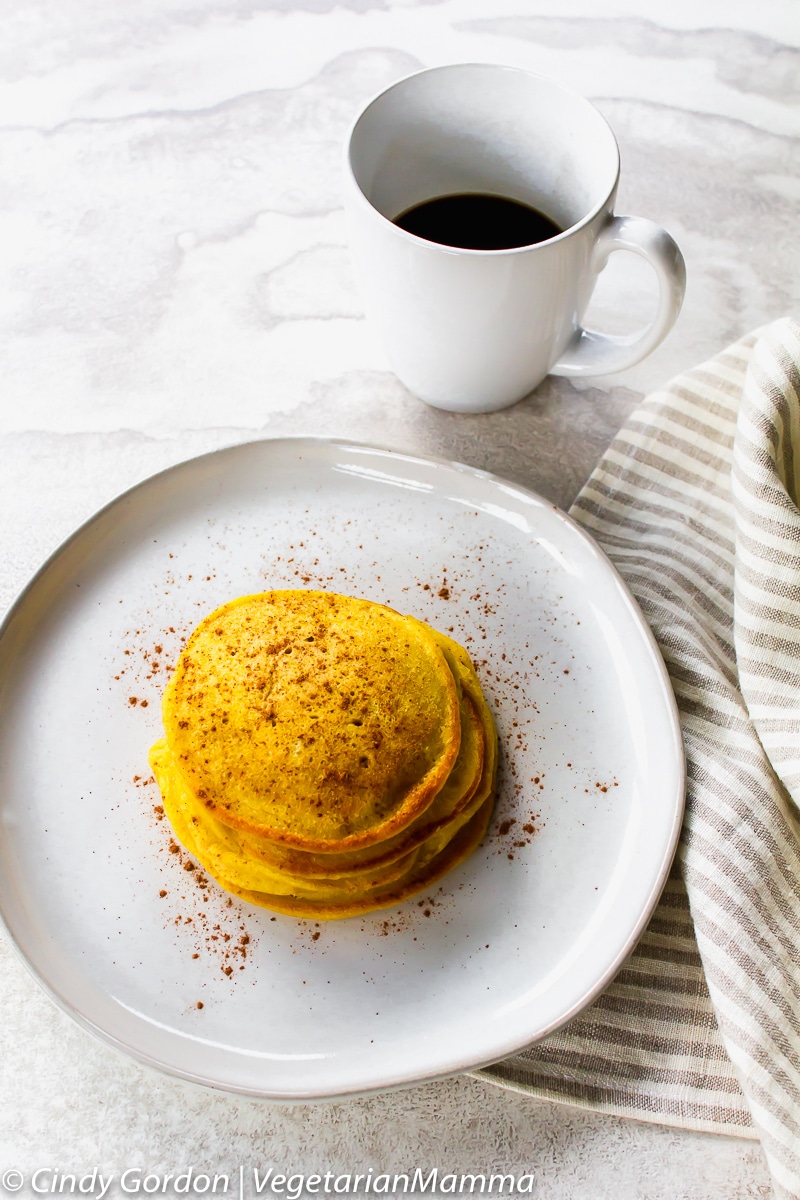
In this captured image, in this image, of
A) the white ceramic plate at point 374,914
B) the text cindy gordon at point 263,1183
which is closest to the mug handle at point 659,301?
the white ceramic plate at point 374,914

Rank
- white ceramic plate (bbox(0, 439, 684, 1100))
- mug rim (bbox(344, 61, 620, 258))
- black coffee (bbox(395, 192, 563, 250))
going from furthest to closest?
black coffee (bbox(395, 192, 563, 250))
mug rim (bbox(344, 61, 620, 258))
white ceramic plate (bbox(0, 439, 684, 1100))

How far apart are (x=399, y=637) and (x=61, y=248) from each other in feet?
3.58

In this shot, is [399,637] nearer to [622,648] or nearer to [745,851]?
[622,648]

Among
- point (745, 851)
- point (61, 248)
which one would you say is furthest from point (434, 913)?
point (61, 248)

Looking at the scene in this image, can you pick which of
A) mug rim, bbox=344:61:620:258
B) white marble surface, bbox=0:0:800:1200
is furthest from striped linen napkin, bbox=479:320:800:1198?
mug rim, bbox=344:61:620:258

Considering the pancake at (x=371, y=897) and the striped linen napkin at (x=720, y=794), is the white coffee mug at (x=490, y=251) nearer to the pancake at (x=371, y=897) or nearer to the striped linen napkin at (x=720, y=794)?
the striped linen napkin at (x=720, y=794)

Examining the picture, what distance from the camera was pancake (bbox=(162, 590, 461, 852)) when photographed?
1.09m

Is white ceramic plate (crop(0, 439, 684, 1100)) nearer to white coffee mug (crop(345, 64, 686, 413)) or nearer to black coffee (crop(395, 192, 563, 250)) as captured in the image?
white coffee mug (crop(345, 64, 686, 413))

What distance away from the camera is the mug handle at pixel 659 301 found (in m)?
1.29

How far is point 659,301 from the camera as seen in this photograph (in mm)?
1394

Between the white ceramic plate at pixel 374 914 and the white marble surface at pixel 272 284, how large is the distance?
0.43 ft

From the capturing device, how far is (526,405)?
1.62m

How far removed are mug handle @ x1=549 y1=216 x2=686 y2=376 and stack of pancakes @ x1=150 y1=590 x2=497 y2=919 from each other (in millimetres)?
517

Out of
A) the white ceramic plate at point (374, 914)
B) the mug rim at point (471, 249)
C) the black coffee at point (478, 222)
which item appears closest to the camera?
the white ceramic plate at point (374, 914)
